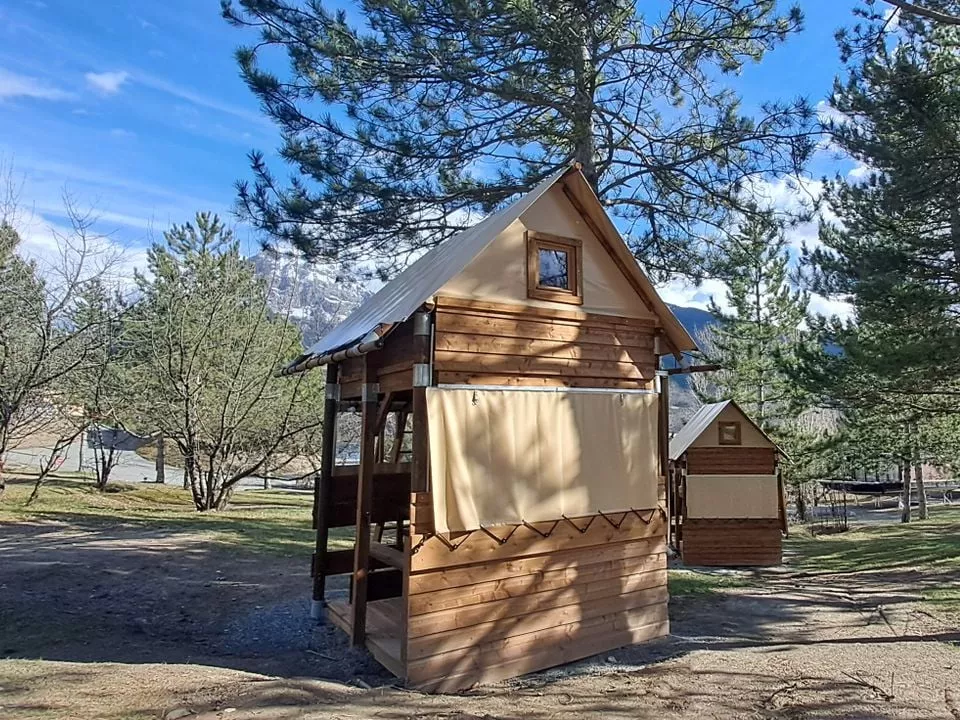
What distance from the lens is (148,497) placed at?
19984mm

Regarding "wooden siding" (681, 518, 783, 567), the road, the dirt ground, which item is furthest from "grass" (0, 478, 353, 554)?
the road

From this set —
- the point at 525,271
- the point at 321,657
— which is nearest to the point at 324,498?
the point at 321,657

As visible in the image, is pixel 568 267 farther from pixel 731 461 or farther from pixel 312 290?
pixel 312 290

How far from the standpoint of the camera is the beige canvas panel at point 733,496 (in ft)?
42.8

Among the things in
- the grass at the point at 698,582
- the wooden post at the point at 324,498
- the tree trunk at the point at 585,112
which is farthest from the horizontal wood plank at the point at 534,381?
the grass at the point at 698,582

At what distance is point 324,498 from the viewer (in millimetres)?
7242

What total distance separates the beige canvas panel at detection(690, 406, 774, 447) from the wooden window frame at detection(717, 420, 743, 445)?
21 mm

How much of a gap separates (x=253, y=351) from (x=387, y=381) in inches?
492

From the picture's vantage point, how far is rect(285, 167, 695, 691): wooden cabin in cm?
532

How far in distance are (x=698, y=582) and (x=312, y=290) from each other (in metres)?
12.5

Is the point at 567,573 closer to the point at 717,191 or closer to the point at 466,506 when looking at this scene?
the point at 466,506

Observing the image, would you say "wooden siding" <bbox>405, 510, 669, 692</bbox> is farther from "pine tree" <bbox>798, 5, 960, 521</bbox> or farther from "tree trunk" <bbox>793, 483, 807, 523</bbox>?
"tree trunk" <bbox>793, 483, 807, 523</bbox>

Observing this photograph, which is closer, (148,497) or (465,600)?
(465,600)

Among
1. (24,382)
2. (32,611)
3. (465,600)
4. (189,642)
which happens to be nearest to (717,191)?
(465,600)
